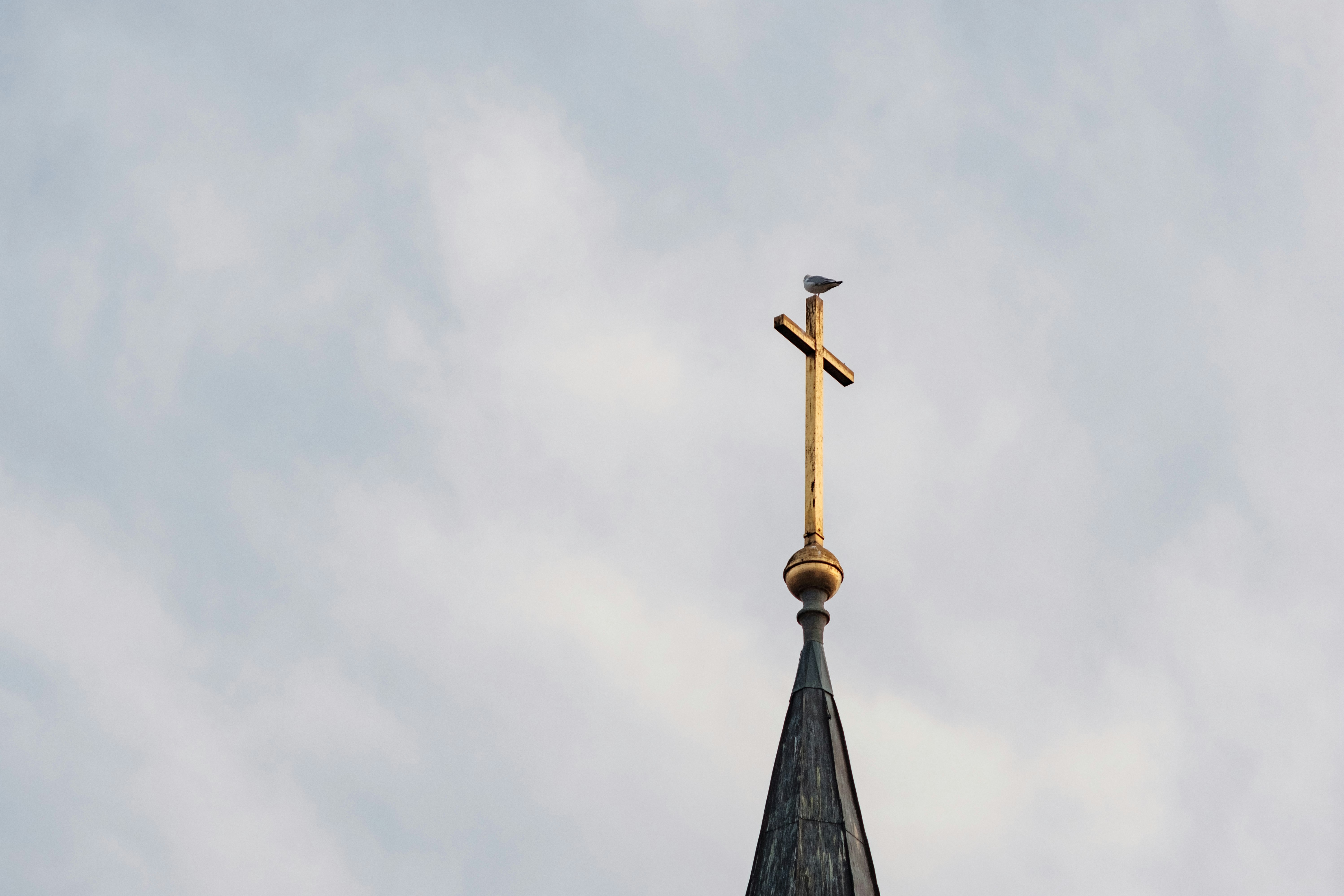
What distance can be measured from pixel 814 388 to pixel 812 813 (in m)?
4.49

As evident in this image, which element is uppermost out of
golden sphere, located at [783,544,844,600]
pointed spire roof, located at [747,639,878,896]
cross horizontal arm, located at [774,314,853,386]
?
cross horizontal arm, located at [774,314,853,386]

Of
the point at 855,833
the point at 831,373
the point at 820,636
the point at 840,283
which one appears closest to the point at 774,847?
the point at 855,833

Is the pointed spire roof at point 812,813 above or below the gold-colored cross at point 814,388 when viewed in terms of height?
below

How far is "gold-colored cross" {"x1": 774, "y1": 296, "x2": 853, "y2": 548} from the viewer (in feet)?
55.3

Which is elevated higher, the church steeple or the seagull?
the seagull

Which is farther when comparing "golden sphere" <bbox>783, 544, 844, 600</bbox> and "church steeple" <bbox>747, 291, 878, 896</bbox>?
"golden sphere" <bbox>783, 544, 844, 600</bbox>

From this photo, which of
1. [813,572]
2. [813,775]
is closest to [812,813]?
[813,775]

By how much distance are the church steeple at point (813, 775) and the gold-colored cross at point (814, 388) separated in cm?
1

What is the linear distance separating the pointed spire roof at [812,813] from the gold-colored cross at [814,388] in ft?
4.26

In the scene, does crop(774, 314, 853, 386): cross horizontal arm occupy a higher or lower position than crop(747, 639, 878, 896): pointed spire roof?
higher

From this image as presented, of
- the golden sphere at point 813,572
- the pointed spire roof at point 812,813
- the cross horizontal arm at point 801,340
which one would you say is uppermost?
the cross horizontal arm at point 801,340

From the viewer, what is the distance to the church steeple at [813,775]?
47.1 feet

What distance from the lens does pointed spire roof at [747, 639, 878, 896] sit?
1430 centimetres

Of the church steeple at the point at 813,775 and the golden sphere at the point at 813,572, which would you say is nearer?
the church steeple at the point at 813,775
